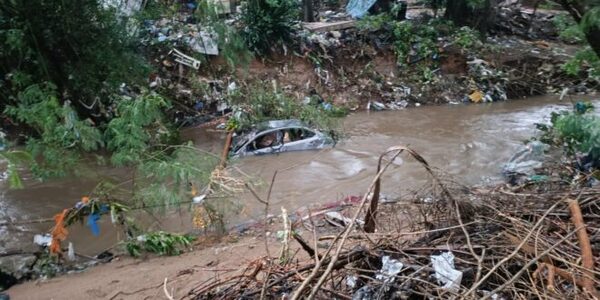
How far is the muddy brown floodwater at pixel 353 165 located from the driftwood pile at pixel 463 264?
15.0 ft

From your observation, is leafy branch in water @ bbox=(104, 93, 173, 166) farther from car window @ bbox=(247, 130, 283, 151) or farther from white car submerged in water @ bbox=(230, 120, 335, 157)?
car window @ bbox=(247, 130, 283, 151)

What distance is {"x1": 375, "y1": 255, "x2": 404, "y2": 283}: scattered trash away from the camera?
2939 mm

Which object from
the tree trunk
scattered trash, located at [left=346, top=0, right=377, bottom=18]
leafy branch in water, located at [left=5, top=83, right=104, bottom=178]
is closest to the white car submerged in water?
leafy branch in water, located at [left=5, top=83, right=104, bottom=178]

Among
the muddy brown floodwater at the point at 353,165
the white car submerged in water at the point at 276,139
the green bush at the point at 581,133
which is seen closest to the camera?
the green bush at the point at 581,133

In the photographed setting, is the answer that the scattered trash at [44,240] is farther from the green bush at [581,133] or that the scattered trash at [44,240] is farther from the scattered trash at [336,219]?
the green bush at [581,133]

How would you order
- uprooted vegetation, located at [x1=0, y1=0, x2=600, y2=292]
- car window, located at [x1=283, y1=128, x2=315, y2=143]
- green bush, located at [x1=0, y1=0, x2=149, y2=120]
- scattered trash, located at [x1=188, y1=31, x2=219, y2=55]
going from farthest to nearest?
scattered trash, located at [x1=188, y1=31, x2=219, y2=55], car window, located at [x1=283, y1=128, x2=315, y2=143], green bush, located at [x1=0, y1=0, x2=149, y2=120], uprooted vegetation, located at [x1=0, y1=0, x2=600, y2=292]

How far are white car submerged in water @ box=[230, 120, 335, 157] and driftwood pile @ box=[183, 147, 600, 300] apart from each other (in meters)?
6.50

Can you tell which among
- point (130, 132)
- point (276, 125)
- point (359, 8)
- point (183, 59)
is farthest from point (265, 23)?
point (130, 132)

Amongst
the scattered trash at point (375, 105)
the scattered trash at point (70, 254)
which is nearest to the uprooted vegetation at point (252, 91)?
the scattered trash at point (375, 105)

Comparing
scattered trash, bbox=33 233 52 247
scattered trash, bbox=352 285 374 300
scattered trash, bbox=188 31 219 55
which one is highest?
scattered trash, bbox=188 31 219 55

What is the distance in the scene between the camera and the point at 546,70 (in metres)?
17.5

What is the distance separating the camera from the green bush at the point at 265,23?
15406 millimetres

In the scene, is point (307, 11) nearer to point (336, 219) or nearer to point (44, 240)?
point (336, 219)

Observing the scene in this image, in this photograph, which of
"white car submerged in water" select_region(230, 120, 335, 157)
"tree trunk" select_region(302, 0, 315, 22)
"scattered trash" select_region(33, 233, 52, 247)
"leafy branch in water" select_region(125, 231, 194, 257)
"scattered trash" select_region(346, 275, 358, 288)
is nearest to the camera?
"scattered trash" select_region(346, 275, 358, 288)
